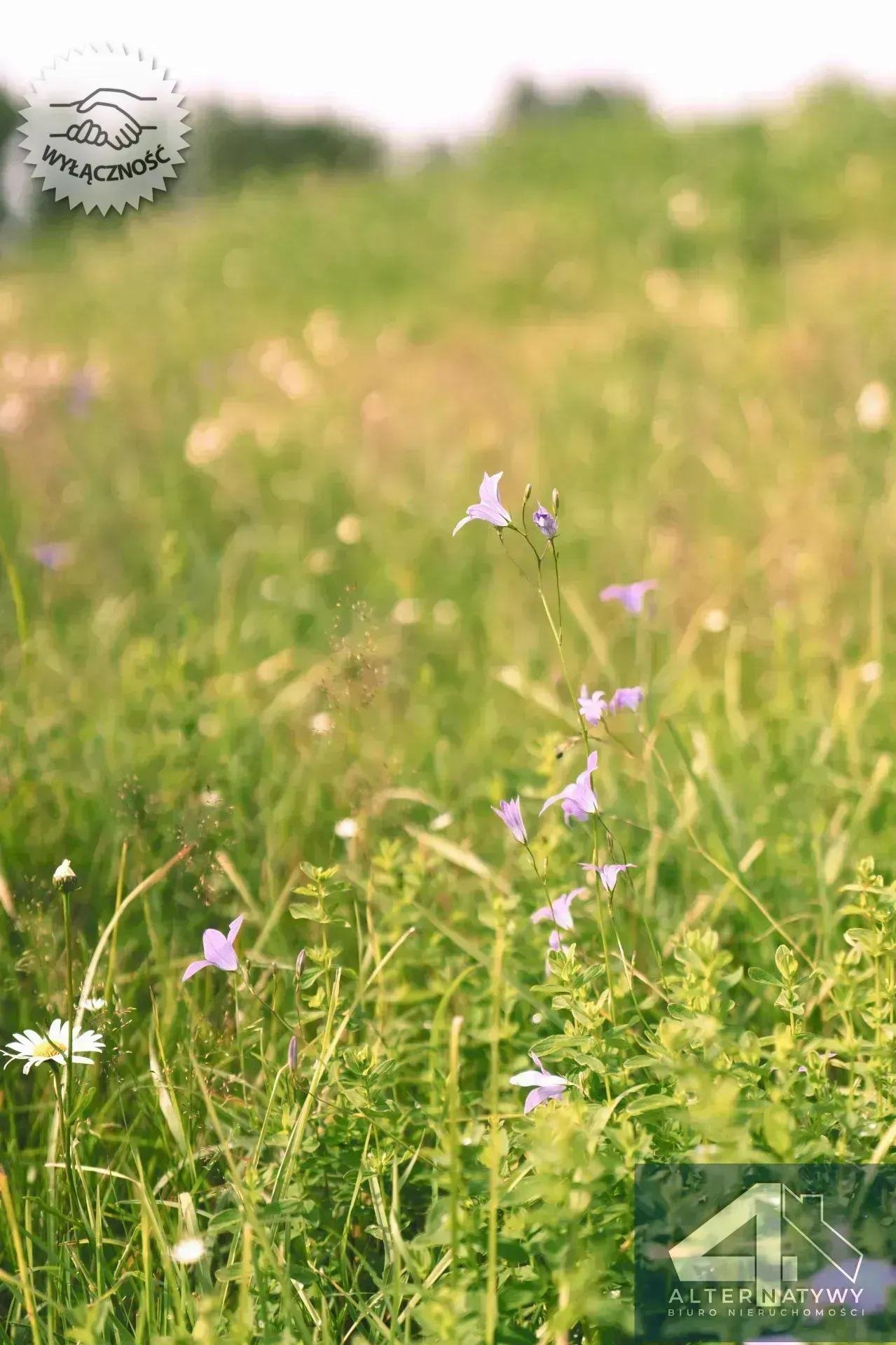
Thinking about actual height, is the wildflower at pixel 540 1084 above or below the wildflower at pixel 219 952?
below

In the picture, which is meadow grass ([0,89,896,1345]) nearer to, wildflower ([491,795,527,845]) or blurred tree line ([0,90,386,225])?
wildflower ([491,795,527,845])

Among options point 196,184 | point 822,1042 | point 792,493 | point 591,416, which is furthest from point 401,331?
point 196,184

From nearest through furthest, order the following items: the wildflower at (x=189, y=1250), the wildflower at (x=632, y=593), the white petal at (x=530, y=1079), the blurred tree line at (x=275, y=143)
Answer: the wildflower at (x=189, y=1250)
the white petal at (x=530, y=1079)
the wildflower at (x=632, y=593)
the blurred tree line at (x=275, y=143)

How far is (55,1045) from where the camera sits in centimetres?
112

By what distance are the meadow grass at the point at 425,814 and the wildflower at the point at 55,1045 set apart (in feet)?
0.11

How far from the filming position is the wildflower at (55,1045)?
3.69 feet

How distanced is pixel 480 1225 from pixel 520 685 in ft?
3.65

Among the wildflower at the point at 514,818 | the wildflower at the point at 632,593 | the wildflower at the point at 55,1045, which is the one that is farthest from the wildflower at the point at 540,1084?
the wildflower at the point at 632,593

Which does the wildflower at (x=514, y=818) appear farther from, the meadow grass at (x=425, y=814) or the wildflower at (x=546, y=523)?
the wildflower at (x=546, y=523)

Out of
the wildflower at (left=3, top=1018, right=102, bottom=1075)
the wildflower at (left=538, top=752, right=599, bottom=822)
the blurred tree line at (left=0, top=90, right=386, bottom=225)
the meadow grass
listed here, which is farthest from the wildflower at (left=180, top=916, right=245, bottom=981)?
the blurred tree line at (left=0, top=90, right=386, bottom=225)

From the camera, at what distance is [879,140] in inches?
375

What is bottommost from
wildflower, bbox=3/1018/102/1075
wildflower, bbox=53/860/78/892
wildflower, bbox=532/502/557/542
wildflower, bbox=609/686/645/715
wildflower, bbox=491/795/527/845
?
wildflower, bbox=3/1018/102/1075

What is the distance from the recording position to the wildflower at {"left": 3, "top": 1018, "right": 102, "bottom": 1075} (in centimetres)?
112

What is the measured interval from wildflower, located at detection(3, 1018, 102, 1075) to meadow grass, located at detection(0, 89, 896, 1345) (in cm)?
3
